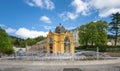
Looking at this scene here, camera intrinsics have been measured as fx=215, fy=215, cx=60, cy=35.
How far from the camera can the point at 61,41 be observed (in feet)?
118

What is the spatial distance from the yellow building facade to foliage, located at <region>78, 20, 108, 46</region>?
23184 mm

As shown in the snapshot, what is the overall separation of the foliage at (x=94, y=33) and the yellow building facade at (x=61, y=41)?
23.2 meters

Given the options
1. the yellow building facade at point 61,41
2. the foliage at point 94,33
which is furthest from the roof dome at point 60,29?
the foliage at point 94,33

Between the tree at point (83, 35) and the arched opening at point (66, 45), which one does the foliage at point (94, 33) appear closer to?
the tree at point (83, 35)

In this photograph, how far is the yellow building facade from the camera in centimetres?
3600

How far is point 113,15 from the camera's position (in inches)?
2549

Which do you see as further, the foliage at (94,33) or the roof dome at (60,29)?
the foliage at (94,33)

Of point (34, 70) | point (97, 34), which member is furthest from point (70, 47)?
point (97, 34)

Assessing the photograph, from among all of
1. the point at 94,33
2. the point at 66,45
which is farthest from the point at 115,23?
the point at 66,45

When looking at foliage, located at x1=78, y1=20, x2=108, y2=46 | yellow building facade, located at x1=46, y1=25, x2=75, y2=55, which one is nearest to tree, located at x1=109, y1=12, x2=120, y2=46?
foliage, located at x1=78, y1=20, x2=108, y2=46

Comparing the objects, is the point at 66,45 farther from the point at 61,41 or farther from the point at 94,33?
the point at 94,33

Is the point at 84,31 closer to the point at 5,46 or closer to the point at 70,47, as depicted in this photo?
the point at 5,46

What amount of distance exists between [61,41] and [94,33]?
25.8 meters

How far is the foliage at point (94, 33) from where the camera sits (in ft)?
194
